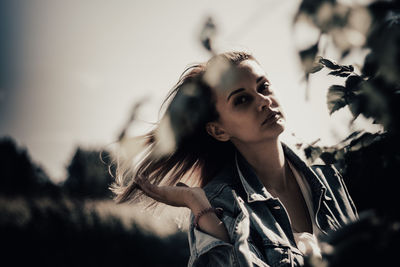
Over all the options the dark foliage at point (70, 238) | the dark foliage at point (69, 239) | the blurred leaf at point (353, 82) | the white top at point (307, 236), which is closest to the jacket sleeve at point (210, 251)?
the white top at point (307, 236)

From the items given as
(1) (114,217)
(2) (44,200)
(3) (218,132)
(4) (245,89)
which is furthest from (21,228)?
(4) (245,89)

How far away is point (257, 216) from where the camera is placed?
2.51 meters

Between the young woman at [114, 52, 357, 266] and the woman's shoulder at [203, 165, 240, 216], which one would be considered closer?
the young woman at [114, 52, 357, 266]

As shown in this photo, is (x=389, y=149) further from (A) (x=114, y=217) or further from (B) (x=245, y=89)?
(A) (x=114, y=217)

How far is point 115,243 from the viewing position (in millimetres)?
10398

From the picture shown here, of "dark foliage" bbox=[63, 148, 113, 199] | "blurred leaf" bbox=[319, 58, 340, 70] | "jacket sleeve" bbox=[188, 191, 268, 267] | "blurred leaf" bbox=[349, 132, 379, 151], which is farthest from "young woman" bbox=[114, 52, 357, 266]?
"dark foliage" bbox=[63, 148, 113, 199]

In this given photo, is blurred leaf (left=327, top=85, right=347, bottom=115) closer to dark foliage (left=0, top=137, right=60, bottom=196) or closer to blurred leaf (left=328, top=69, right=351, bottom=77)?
blurred leaf (left=328, top=69, right=351, bottom=77)

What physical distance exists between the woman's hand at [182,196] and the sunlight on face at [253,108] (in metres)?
0.68

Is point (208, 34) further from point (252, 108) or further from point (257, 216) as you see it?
point (257, 216)

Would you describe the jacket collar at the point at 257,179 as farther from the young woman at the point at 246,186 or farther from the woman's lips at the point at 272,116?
the woman's lips at the point at 272,116

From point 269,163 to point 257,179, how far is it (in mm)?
244

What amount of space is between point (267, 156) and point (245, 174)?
0.84ft

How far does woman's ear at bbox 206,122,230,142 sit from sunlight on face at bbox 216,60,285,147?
0.23 m

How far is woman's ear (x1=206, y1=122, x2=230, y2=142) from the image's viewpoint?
3.05m
